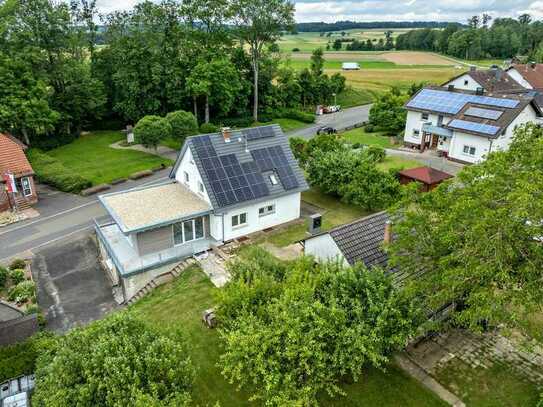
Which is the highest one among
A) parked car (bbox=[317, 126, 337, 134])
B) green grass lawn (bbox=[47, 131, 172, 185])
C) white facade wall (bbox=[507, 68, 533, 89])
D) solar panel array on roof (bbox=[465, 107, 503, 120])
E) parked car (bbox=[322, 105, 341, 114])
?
white facade wall (bbox=[507, 68, 533, 89])

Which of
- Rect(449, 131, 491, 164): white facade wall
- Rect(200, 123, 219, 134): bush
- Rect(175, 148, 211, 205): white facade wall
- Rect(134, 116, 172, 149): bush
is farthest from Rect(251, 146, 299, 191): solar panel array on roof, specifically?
Rect(200, 123, 219, 134): bush

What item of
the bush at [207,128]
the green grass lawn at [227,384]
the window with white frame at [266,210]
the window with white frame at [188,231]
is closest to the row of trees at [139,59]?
the bush at [207,128]

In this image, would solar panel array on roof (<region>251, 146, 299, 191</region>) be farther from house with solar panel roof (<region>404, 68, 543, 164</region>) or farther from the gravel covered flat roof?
house with solar panel roof (<region>404, 68, 543, 164</region>)

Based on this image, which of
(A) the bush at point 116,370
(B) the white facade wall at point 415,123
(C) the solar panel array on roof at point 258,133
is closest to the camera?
(A) the bush at point 116,370

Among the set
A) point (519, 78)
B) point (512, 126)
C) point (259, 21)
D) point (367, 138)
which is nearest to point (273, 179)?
point (512, 126)

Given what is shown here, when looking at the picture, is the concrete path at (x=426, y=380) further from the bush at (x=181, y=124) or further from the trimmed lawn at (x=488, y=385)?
the bush at (x=181, y=124)

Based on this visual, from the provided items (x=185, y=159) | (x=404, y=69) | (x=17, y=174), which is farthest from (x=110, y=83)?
(x=404, y=69)
